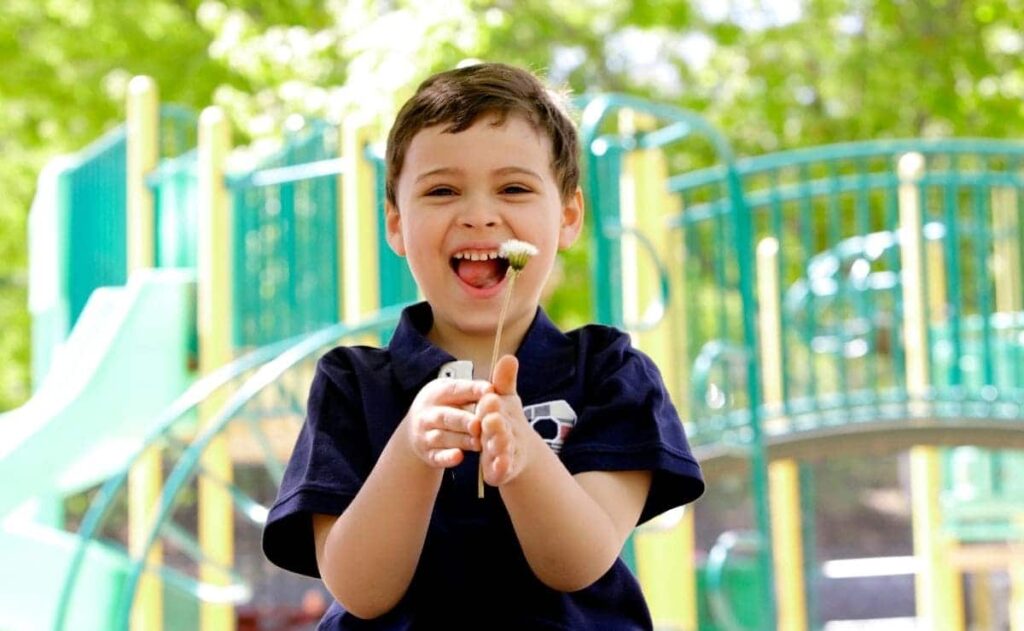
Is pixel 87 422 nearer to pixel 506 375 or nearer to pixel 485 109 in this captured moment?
pixel 485 109

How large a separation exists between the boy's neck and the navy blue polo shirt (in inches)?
0.8

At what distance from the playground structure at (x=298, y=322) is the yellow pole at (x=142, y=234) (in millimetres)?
12

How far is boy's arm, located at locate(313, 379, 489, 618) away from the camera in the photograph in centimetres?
163

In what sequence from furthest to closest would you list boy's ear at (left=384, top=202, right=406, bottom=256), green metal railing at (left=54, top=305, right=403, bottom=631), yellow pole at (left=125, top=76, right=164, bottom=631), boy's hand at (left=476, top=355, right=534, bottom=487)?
yellow pole at (left=125, top=76, right=164, bottom=631) → green metal railing at (left=54, top=305, right=403, bottom=631) → boy's ear at (left=384, top=202, right=406, bottom=256) → boy's hand at (left=476, top=355, right=534, bottom=487)

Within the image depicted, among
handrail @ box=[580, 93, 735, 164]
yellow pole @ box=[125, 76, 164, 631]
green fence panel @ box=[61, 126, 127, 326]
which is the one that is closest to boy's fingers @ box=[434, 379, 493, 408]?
handrail @ box=[580, 93, 735, 164]

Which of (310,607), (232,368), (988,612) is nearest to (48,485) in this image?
(232,368)

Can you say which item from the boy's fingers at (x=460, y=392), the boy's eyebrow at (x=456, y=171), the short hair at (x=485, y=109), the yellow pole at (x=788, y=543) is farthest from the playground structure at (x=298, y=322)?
the boy's fingers at (x=460, y=392)

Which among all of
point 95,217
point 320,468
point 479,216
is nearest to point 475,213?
point 479,216

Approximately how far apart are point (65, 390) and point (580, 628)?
17.1ft

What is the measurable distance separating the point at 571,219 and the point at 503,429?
1.82 ft

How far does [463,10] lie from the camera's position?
902cm

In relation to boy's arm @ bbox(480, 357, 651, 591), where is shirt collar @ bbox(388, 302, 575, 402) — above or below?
above

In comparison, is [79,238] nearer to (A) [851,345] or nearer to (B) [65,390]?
(B) [65,390]

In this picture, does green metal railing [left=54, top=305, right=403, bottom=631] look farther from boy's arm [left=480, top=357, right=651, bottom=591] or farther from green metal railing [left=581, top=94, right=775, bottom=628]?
boy's arm [left=480, top=357, right=651, bottom=591]
